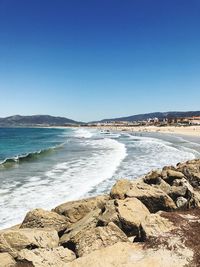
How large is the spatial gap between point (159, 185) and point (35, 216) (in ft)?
16.3

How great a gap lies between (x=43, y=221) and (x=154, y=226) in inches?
121

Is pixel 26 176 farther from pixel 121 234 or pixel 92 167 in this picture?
pixel 121 234

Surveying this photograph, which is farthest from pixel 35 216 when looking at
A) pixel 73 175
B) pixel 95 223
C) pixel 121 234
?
pixel 73 175

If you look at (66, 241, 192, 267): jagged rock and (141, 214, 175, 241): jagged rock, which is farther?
(141, 214, 175, 241): jagged rock

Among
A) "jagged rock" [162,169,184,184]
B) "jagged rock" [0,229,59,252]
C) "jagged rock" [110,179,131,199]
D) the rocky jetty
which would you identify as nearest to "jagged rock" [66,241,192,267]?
the rocky jetty

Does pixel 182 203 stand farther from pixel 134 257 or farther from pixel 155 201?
pixel 134 257

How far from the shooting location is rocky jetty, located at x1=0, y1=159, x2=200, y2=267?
267 inches

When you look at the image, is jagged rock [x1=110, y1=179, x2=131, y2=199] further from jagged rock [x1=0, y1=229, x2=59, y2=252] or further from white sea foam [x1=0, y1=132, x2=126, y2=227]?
white sea foam [x1=0, y1=132, x2=126, y2=227]

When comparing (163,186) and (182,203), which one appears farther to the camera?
(163,186)

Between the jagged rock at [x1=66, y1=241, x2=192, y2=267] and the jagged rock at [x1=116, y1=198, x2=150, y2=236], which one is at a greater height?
the jagged rock at [x1=116, y1=198, x2=150, y2=236]

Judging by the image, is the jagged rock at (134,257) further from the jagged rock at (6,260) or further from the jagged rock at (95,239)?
the jagged rock at (6,260)

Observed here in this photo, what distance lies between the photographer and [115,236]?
7.61 m

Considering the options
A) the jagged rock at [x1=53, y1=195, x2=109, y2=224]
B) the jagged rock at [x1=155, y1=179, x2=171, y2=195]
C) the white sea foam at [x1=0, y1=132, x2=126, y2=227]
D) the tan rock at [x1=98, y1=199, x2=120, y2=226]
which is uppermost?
the tan rock at [x1=98, y1=199, x2=120, y2=226]

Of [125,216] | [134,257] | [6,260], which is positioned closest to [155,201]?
[125,216]
